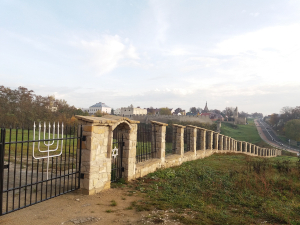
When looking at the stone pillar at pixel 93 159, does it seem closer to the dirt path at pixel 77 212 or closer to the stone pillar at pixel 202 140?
the dirt path at pixel 77 212

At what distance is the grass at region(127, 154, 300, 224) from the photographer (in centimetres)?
427

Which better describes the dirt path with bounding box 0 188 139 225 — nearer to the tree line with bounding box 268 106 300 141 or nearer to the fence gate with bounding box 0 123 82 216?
the fence gate with bounding box 0 123 82 216

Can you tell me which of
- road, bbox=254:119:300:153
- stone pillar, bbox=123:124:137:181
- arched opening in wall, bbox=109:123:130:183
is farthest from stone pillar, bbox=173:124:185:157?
road, bbox=254:119:300:153

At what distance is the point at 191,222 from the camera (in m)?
3.86

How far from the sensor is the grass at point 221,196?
4.27 m

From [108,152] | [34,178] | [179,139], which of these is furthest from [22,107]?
[108,152]

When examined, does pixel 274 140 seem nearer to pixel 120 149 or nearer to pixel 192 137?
pixel 192 137

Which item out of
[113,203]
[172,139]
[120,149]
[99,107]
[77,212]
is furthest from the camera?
[99,107]

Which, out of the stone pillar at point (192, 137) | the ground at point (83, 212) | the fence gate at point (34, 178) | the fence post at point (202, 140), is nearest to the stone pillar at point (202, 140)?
the fence post at point (202, 140)

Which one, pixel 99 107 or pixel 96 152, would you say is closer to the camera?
pixel 96 152

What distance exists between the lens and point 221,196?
225 inches

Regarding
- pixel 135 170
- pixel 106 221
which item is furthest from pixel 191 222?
pixel 135 170

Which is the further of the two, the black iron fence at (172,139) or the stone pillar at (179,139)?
the black iron fence at (172,139)

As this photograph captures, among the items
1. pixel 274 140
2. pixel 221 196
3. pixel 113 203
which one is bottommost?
pixel 274 140
